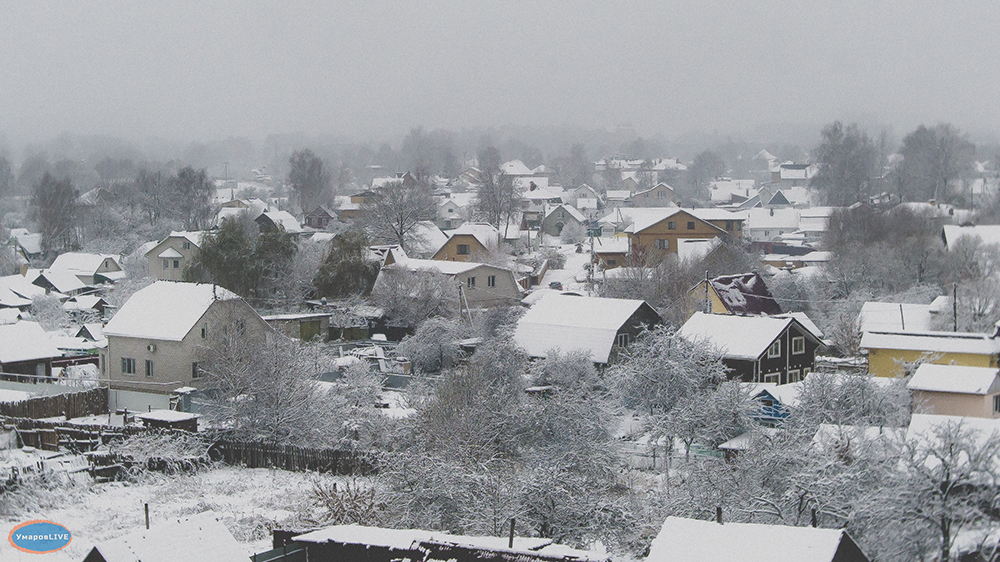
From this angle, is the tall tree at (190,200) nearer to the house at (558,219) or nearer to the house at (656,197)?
the house at (558,219)

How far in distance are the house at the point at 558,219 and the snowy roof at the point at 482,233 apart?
11.0 m

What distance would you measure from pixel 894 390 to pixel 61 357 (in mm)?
17178

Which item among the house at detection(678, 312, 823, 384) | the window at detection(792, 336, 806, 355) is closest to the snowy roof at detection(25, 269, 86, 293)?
the house at detection(678, 312, 823, 384)

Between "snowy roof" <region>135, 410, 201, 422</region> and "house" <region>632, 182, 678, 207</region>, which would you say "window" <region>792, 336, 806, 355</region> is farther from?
"house" <region>632, 182, 678, 207</region>

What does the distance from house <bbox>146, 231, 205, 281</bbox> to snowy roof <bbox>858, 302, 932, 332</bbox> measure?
2335 centimetres

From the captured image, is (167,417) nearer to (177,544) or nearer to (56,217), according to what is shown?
(177,544)

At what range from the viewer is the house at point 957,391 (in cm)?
1392

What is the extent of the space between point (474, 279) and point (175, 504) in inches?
641

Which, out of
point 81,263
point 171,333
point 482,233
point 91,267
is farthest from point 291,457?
point 81,263

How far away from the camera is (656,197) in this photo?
217ft

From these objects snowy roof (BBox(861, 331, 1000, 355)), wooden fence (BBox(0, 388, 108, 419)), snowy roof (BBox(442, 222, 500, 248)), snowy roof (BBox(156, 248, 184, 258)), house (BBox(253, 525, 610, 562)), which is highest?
snowy roof (BBox(442, 222, 500, 248))

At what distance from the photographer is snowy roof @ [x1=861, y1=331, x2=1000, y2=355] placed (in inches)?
626

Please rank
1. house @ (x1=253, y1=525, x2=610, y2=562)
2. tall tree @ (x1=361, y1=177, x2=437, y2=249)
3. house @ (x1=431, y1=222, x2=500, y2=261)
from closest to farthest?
1. house @ (x1=253, y1=525, x2=610, y2=562)
2. house @ (x1=431, y1=222, x2=500, y2=261)
3. tall tree @ (x1=361, y1=177, x2=437, y2=249)

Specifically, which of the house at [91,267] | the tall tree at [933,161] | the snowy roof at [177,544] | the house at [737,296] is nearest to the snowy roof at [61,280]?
the house at [91,267]
